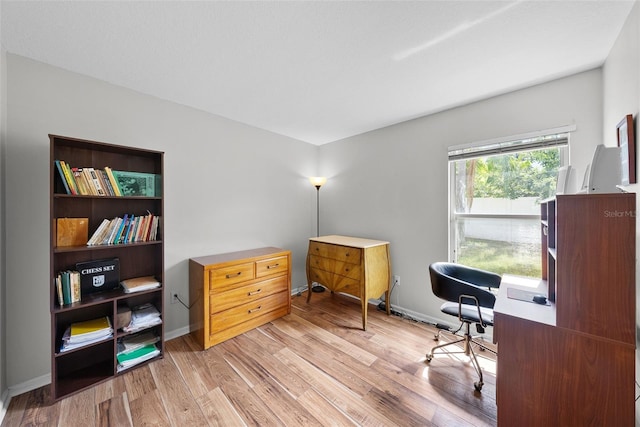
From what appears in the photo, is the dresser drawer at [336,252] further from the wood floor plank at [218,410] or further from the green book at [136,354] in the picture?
the green book at [136,354]

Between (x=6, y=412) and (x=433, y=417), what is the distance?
272cm

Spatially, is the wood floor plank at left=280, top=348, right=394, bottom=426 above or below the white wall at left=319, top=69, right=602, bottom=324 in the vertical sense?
below

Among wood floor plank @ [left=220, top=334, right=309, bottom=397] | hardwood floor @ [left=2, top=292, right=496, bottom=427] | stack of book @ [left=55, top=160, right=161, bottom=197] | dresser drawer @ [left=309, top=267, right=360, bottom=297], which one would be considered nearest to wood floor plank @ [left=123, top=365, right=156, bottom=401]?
hardwood floor @ [left=2, top=292, right=496, bottom=427]

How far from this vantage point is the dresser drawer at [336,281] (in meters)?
2.60

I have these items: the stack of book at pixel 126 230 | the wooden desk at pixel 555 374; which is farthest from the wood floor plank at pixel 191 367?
the wooden desk at pixel 555 374

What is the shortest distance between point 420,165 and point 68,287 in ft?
10.9

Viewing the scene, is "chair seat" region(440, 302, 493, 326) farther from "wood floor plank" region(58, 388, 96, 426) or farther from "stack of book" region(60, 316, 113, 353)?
"stack of book" region(60, 316, 113, 353)

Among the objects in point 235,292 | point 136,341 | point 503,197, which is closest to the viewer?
point 136,341

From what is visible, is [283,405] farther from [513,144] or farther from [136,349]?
[513,144]

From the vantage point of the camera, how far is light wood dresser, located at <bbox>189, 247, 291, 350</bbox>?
7.18 feet

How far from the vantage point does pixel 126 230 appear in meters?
1.90

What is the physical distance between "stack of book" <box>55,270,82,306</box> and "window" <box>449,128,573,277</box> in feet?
10.9

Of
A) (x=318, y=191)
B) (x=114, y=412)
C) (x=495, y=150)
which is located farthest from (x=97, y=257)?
(x=495, y=150)

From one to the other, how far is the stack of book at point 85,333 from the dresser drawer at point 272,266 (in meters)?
1.24
